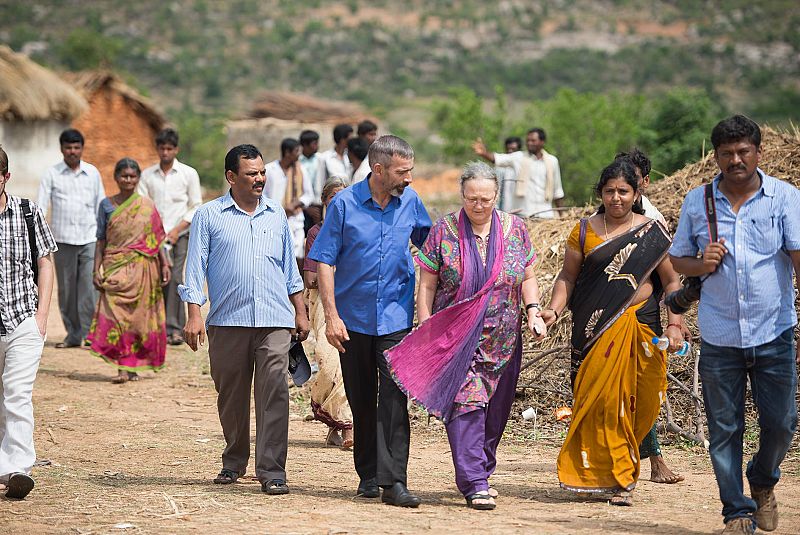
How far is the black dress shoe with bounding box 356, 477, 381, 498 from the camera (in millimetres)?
6023

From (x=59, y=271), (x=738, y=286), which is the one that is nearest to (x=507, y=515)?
(x=738, y=286)

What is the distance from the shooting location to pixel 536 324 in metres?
5.67

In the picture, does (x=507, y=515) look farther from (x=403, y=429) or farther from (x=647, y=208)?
(x=647, y=208)

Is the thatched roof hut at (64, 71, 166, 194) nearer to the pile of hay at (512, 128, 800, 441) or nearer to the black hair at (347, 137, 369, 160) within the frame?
the black hair at (347, 137, 369, 160)

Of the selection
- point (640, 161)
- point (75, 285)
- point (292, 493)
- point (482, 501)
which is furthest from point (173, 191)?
point (482, 501)

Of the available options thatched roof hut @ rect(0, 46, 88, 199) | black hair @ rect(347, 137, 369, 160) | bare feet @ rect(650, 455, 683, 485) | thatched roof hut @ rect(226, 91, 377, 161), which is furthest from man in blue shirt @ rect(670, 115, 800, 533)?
thatched roof hut @ rect(226, 91, 377, 161)

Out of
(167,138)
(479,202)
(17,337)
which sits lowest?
(17,337)

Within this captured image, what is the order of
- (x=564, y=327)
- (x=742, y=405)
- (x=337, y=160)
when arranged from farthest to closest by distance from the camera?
(x=337, y=160), (x=564, y=327), (x=742, y=405)

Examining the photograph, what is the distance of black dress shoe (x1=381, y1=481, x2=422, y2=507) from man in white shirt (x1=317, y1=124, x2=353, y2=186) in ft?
20.1

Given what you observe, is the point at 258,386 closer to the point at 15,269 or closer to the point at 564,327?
the point at 15,269

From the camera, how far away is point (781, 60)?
6519cm

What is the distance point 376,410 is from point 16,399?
1925mm

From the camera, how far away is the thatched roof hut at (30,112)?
65.3 feet

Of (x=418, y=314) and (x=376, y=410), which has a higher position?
(x=418, y=314)
